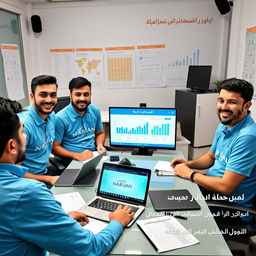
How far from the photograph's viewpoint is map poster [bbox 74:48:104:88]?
147 inches

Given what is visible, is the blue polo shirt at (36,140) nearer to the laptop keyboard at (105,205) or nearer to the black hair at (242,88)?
the laptop keyboard at (105,205)

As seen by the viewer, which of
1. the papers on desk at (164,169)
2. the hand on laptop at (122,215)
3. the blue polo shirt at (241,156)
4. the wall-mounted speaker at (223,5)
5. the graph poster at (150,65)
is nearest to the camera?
the hand on laptop at (122,215)

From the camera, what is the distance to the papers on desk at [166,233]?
1.05m

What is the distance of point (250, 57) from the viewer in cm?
284

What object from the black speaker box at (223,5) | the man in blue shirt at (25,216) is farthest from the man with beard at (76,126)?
the black speaker box at (223,5)

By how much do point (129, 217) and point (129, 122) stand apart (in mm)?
1053

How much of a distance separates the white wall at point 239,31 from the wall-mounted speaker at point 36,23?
2813 millimetres

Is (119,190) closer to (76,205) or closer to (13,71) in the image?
(76,205)

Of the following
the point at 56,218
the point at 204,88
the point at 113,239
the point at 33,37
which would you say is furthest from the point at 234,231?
the point at 33,37

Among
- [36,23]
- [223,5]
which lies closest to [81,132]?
[36,23]

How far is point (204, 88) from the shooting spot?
3459 millimetres

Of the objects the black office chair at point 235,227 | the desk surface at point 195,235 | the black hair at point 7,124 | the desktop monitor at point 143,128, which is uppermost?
the black hair at point 7,124

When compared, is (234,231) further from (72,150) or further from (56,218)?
(72,150)

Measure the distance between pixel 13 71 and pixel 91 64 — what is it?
3.74 feet
